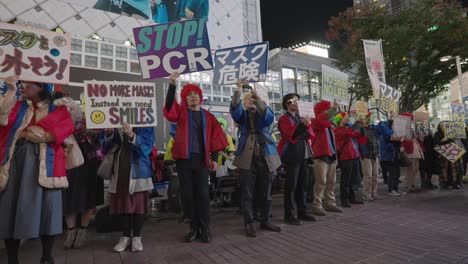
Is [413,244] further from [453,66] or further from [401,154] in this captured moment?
[453,66]

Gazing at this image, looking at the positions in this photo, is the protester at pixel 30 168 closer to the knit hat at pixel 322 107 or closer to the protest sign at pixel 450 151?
the knit hat at pixel 322 107

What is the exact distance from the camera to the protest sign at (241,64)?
4.40m

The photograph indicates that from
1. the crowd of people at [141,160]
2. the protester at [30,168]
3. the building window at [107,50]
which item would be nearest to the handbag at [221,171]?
the crowd of people at [141,160]

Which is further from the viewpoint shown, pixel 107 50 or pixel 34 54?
pixel 107 50

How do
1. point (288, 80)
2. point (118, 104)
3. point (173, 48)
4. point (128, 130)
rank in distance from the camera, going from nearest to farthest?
point (128, 130)
point (118, 104)
point (173, 48)
point (288, 80)

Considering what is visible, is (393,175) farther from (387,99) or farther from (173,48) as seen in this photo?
(173,48)

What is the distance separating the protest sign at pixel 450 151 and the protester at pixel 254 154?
563cm

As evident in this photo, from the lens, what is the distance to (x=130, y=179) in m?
3.39

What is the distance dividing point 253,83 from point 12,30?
2.94 metres

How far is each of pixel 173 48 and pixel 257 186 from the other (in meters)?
2.28

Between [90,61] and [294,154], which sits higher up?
[90,61]

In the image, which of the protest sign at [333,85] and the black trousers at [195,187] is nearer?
the black trousers at [195,187]

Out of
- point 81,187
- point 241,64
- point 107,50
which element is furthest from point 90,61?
point 81,187

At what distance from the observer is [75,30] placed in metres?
31.8
